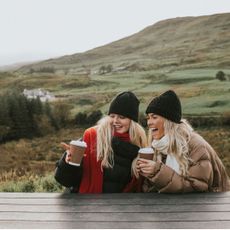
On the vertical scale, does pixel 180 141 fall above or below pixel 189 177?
above

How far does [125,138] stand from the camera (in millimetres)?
3162

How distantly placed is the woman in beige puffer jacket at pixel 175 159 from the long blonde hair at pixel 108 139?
0.45ft

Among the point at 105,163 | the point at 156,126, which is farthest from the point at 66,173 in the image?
the point at 156,126

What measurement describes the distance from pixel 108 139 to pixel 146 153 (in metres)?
0.47

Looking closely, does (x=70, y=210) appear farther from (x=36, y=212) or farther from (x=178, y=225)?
(x=178, y=225)

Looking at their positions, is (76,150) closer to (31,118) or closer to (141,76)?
(31,118)

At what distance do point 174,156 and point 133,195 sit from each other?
0.34 metres

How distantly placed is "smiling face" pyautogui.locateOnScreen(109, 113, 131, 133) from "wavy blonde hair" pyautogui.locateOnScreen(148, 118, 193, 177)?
1.02 ft

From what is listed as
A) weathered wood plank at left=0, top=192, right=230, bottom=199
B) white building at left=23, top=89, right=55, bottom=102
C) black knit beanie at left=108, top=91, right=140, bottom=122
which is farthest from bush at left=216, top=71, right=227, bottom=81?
weathered wood plank at left=0, top=192, right=230, bottom=199

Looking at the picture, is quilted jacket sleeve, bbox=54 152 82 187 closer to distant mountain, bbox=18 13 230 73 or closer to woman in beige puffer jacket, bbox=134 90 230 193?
woman in beige puffer jacket, bbox=134 90 230 193

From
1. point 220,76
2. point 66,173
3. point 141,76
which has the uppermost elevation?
point 66,173

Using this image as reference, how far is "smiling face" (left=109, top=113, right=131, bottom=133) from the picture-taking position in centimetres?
318

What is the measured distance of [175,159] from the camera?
285 cm

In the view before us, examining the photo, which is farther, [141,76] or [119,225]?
[141,76]
